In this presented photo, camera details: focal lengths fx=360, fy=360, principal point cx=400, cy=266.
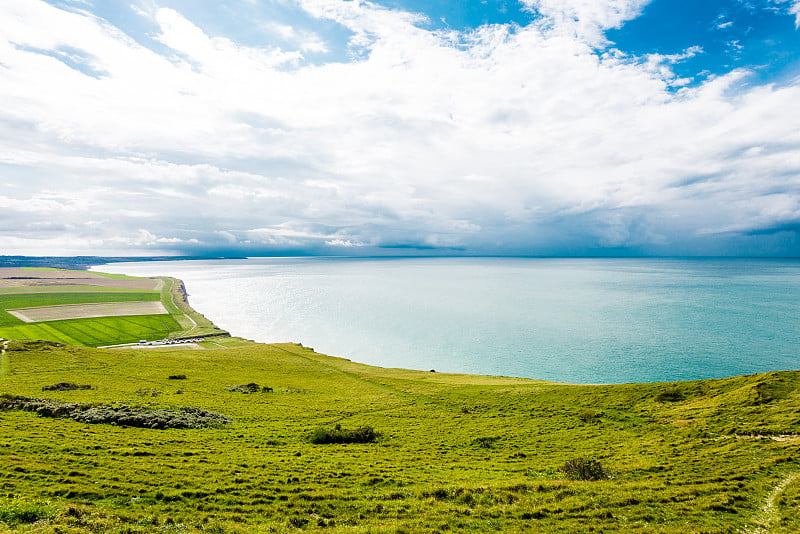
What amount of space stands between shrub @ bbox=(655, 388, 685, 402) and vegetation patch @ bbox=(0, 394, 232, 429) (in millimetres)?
51494

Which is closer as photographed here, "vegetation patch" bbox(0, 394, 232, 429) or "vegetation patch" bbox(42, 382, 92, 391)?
"vegetation patch" bbox(0, 394, 232, 429)

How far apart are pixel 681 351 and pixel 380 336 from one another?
99240 millimetres

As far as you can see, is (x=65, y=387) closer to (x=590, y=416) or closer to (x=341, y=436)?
(x=341, y=436)

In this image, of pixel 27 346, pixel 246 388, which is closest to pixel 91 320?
pixel 27 346

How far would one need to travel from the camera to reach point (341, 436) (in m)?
34.4

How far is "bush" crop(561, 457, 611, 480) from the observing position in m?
23.7

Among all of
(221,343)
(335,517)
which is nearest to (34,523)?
(335,517)

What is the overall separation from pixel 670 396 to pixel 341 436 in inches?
1610

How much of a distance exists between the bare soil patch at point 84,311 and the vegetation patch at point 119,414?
140155mm

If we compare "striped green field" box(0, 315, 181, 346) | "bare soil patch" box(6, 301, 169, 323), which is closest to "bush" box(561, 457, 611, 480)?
"striped green field" box(0, 315, 181, 346)

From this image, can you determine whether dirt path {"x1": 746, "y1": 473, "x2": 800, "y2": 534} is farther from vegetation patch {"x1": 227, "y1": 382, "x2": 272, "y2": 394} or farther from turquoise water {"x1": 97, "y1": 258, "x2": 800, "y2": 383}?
turquoise water {"x1": 97, "y1": 258, "x2": 800, "y2": 383}

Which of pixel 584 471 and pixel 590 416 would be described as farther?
pixel 590 416

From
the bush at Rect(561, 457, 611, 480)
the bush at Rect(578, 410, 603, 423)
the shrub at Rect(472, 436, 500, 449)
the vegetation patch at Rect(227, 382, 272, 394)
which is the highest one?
the bush at Rect(561, 457, 611, 480)

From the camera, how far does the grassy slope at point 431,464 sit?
1764 centimetres
